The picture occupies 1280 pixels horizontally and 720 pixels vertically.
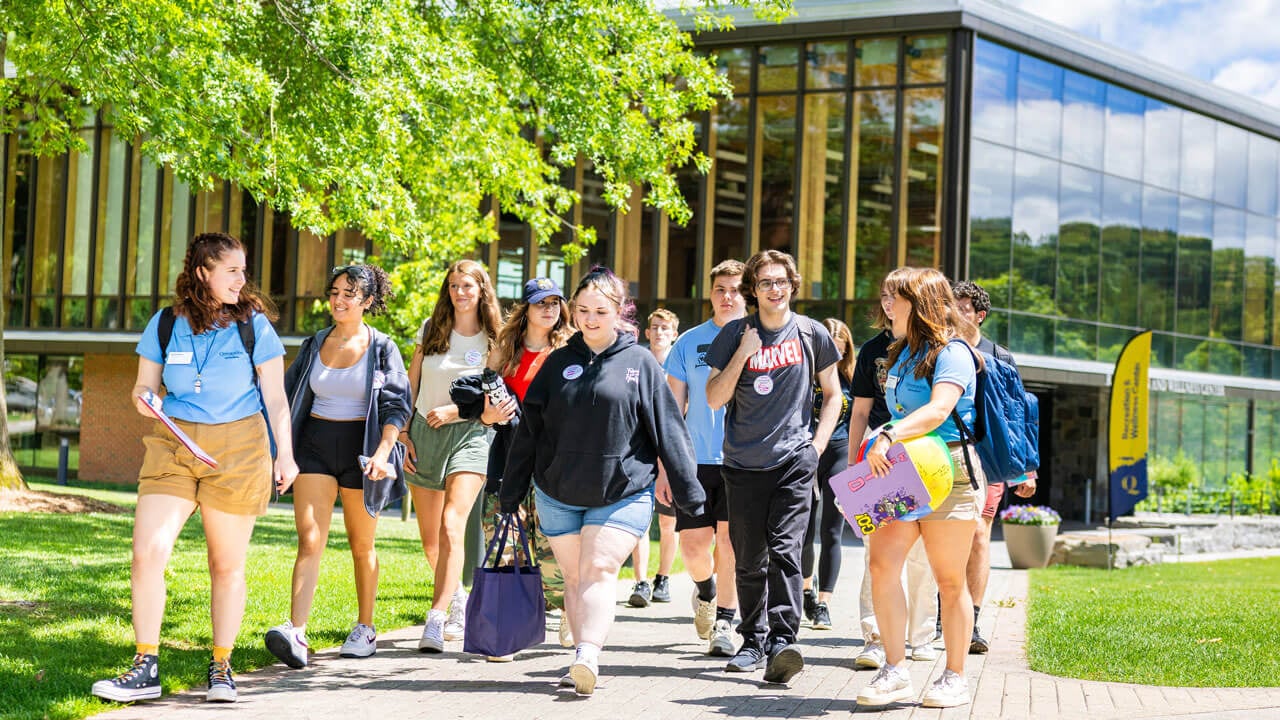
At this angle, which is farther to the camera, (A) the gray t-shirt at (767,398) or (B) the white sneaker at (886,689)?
(A) the gray t-shirt at (767,398)

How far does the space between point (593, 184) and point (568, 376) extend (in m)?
20.5

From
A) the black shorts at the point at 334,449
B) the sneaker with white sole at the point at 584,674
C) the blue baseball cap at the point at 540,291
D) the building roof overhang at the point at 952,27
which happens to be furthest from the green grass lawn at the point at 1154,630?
the building roof overhang at the point at 952,27

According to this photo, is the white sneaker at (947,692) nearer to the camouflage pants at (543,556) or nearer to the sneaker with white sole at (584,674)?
the sneaker with white sole at (584,674)

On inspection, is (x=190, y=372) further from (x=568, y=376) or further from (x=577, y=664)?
(x=577, y=664)

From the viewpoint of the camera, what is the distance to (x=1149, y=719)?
19.8 ft

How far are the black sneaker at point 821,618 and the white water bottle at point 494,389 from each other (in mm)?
3027

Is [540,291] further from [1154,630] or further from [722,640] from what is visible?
[1154,630]

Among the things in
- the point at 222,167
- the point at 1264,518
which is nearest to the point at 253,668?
the point at 222,167

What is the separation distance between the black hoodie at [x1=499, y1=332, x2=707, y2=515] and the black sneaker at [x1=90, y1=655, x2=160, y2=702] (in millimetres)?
1716

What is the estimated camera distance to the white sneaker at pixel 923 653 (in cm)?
769

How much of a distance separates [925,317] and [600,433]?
1.57 meters

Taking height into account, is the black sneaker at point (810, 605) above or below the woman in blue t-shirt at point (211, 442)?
below

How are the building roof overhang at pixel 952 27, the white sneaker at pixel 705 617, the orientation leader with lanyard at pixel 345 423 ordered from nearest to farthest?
the orientation leader with lanyard at pixel 345 423 < the white sneaker at pixel 705 617 < the building roof overhang at pixel 952 27

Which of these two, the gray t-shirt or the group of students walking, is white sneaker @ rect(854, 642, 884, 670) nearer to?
the group of students walking
